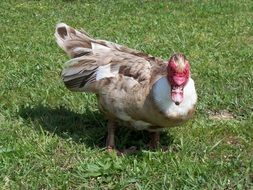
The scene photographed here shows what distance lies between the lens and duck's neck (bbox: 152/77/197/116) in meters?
4.36

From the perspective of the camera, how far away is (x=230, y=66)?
7.53 metres

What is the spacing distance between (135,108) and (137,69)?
13.8 inches

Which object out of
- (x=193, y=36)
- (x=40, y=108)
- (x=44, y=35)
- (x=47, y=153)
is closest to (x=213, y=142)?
(x=47, y=153)

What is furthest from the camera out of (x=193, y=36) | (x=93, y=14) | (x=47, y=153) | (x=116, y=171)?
(x=93, y=14)

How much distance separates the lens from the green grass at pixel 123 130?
14.2 ft

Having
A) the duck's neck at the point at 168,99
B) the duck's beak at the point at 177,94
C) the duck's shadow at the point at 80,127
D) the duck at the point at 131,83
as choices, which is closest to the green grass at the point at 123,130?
the duck's shadow at the point at 80,127

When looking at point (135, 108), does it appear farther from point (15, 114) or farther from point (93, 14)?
point (93, 14)

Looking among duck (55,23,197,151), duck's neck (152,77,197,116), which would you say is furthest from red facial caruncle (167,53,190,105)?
duck's neck (152,77,197,116)

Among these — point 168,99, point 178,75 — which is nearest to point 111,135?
point 168,99

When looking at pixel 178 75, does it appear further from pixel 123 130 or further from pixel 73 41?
pixel 73 41

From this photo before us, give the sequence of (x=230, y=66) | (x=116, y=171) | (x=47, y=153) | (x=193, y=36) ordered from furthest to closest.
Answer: (x=193, y=36)
(x=230, y=66)
(x=47, y=153)
(x=116, y=171)

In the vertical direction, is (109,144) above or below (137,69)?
below

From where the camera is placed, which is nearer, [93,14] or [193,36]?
[193,36]

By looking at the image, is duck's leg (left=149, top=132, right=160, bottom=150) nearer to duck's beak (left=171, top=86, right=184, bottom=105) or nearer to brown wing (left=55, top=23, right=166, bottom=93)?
brown wing (left=55, top=23, right=166, bottom=93)
